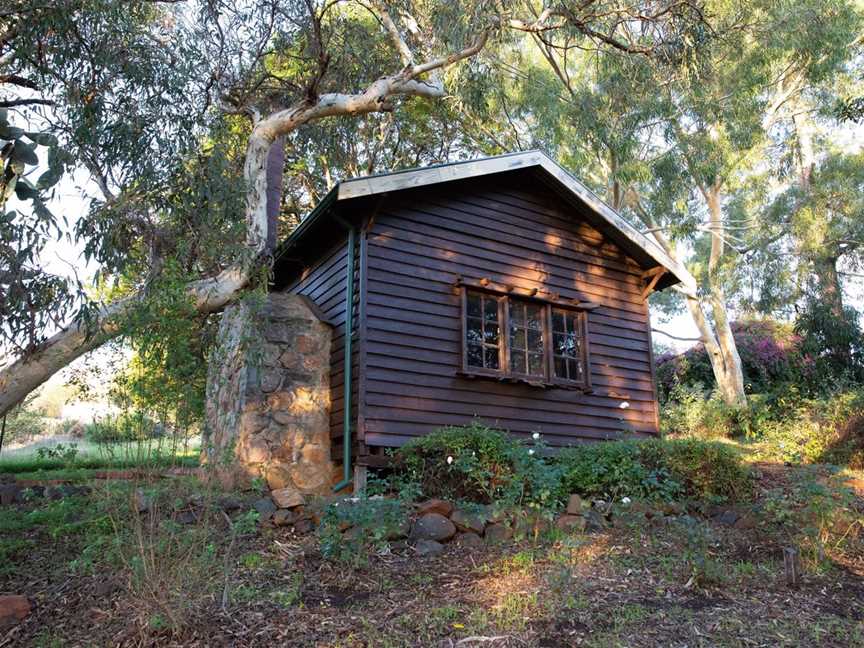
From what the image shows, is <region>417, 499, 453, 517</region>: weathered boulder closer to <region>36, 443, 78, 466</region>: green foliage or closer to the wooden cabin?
the wooden cabin

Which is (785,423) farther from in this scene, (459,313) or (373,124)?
(373,124)

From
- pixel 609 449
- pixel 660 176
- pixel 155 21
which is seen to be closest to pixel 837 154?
pixel 660 176

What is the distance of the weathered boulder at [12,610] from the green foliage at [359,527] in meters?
Result: 2.07

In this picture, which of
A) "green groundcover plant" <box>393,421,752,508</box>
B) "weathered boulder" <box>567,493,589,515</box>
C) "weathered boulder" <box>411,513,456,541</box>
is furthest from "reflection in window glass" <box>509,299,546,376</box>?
"weathered boulder" <box>411,513,456,541</box>

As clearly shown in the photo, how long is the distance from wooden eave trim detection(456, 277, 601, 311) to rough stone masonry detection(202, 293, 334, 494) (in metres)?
2.10

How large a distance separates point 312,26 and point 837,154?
1686 centimetres

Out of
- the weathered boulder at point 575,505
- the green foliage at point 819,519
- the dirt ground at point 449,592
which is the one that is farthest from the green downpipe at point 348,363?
the green foliage at point 819,519

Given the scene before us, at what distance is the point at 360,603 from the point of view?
480 cm

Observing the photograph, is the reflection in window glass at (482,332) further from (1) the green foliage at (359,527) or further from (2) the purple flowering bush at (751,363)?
(2) the purple flowering bush at (751,363)

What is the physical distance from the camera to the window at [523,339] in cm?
975

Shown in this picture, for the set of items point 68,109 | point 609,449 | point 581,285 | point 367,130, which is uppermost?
point 367,130

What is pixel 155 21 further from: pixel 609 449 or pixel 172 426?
pixel 609 449

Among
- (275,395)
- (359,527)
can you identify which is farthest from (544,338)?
(359,527)

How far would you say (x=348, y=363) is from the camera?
897 centimetres
